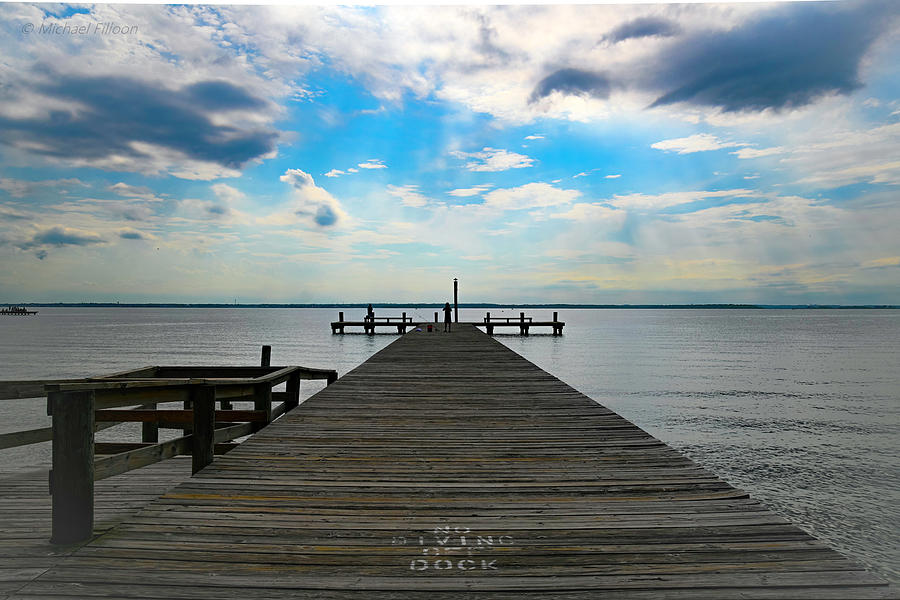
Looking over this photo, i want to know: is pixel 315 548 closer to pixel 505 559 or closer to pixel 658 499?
pixel 505 559

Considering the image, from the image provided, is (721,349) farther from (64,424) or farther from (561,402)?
(64,424)

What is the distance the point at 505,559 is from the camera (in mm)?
2752

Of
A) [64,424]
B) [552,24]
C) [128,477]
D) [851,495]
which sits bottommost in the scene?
[851,495]

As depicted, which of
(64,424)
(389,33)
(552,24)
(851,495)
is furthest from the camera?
(389,33)

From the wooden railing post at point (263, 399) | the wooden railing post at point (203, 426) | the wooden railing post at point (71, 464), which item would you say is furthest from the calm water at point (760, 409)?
the wooden railing post at point (71, 464)

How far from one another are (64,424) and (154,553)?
1.16 meters

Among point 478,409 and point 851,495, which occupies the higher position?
point 478,409

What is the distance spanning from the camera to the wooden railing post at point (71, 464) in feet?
10.7

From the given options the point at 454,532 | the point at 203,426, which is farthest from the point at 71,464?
the point at 454,532

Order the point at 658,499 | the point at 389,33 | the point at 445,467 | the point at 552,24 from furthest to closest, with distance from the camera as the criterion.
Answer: the point at 389,33
the point at 552,24
the point at 445,467
the point at 658,499

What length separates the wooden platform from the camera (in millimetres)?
2480

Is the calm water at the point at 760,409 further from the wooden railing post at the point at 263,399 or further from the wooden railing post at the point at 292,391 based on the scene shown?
the wooden railing post at the point at 263,399

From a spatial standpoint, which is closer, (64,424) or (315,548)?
(315,548)

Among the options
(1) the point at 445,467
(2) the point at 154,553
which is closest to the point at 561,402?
(1) the point at 445,467
